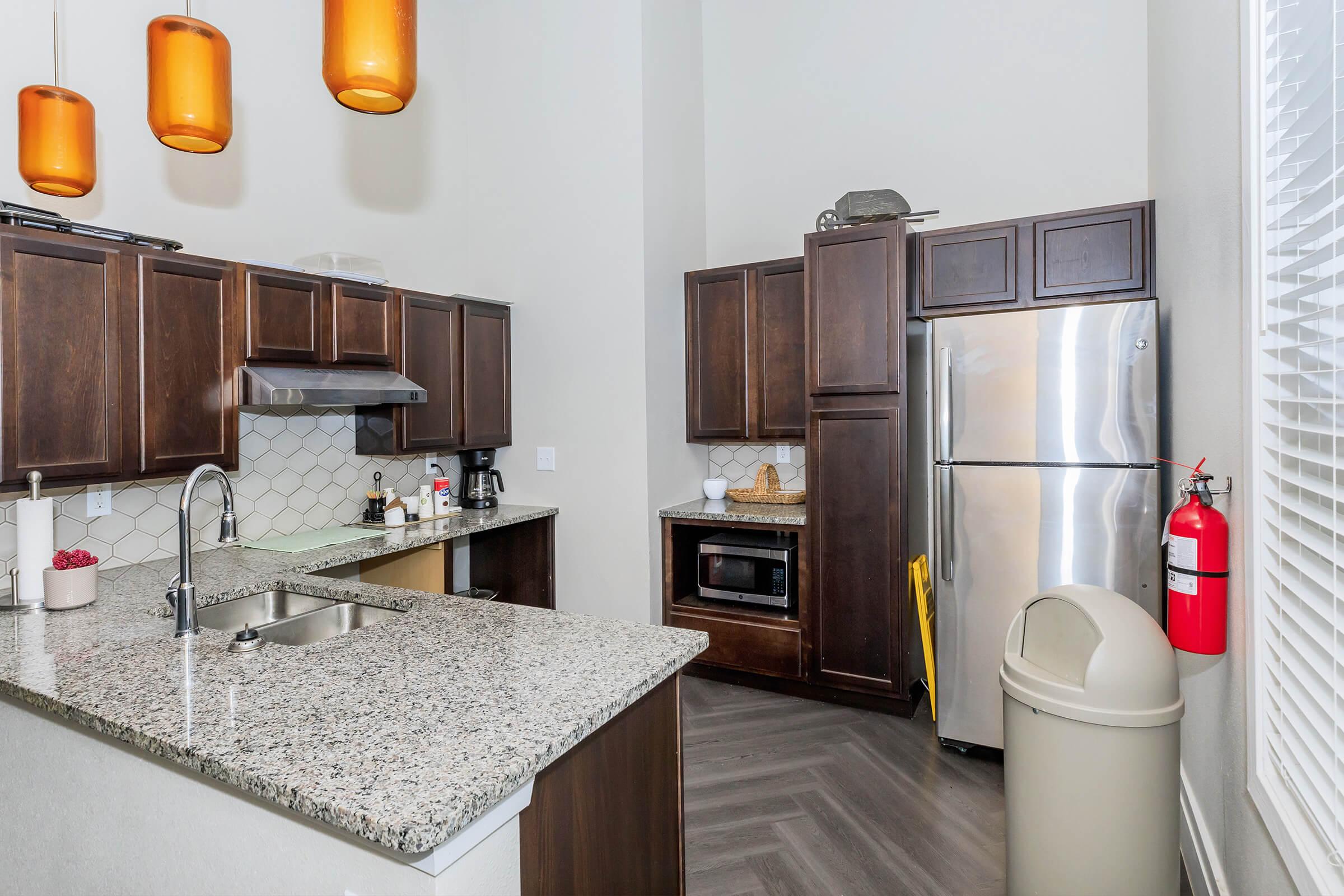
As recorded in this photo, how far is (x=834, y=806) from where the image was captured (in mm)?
2543

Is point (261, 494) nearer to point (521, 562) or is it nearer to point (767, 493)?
point (521, 562)

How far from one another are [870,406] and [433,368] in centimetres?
222

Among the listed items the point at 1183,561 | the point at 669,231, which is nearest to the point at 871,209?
the point at 669,231

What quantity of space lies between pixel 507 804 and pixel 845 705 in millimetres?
2667

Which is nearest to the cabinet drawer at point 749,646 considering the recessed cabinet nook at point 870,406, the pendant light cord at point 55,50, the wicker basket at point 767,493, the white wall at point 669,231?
the recessed cabinet nook at point 870,406

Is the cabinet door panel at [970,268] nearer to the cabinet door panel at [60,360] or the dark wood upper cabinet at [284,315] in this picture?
the dark wood upper cabinet at [284,315]

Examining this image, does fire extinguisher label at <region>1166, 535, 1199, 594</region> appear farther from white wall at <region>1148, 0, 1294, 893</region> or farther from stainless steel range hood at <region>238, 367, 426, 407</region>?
stainless steel range hood at <region>238, 367, 426, 407</region>

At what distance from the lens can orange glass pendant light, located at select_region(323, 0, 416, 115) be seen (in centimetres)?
131

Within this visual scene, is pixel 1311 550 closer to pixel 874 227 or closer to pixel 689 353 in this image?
pixel 874 227

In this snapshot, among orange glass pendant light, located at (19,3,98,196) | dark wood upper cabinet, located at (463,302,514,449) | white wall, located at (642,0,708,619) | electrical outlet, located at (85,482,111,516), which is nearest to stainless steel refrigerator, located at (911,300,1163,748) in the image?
white wall, located at (642,0,708,619)

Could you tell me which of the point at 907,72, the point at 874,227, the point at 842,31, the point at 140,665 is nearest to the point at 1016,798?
the point at 140,665

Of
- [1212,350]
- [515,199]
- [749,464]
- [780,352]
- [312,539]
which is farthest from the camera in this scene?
[749,464]

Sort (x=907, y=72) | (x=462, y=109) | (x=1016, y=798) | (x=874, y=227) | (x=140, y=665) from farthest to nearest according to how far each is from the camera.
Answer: (x=462, y=109) < (x=907, y=72) < (x=874, y=227) < (x=1016, y=798) < (x=140, y=665)

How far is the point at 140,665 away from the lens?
151 cm
